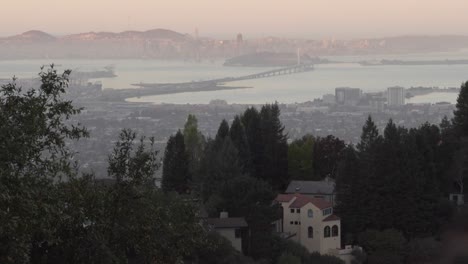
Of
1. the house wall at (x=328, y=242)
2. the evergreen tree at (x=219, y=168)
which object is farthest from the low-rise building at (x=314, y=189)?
the house wall at (x=328, y=242)

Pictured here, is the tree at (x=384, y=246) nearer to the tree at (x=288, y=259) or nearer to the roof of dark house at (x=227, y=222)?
the tree at (x=288, y=259)

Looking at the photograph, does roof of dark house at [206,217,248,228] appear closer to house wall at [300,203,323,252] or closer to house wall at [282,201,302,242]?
house wall at [300,203,323,252]

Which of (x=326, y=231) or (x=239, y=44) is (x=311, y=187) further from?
(x=239, y=44)

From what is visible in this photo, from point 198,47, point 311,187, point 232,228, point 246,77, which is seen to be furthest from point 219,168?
point 198,47

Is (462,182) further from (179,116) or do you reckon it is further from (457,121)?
(179,116)

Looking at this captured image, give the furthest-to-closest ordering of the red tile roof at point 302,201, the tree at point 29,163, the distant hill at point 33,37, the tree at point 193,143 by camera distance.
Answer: the distant hill at point 33,37 < the tree at point 193,143 < the red tile roof at point 302,201 < the tree at point 29,163

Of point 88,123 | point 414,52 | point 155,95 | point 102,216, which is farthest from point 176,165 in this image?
point 414,52

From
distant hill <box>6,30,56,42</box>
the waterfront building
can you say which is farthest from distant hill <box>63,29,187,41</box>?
the waterfront building
